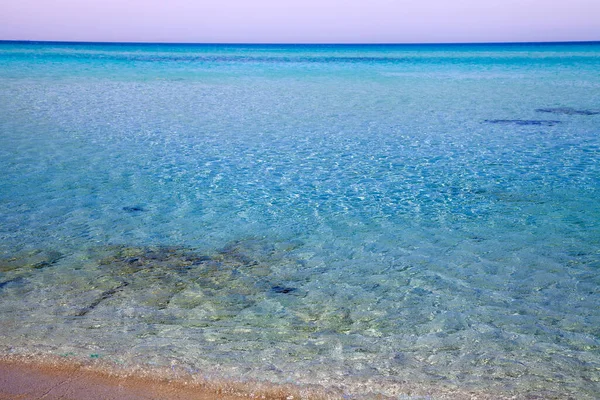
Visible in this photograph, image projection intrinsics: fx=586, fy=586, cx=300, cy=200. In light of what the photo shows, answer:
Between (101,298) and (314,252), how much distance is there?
2.00m

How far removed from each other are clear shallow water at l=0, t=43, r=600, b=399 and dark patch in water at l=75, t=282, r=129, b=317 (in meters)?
0.02

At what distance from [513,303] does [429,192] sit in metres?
3.19

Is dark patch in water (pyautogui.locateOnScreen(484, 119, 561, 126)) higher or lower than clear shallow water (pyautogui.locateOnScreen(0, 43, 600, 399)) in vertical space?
higher

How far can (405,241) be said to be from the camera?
Result: 5840 millimetres

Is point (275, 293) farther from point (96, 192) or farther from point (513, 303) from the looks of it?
point (96, 192)

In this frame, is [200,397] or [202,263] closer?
[200,397]

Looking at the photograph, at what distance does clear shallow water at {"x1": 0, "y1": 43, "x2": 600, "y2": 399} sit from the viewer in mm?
3742

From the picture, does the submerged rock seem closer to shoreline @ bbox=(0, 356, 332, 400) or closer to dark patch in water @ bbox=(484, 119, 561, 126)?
shoreline @ bbox=(0, 356, 332, 400)

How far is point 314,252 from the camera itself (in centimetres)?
558

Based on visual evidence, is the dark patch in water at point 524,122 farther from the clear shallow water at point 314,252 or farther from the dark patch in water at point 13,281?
the dark patch in water at point 13,281

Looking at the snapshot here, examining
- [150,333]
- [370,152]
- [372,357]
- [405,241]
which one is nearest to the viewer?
[372,357]

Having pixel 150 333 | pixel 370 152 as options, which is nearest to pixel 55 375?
pixel 150 333

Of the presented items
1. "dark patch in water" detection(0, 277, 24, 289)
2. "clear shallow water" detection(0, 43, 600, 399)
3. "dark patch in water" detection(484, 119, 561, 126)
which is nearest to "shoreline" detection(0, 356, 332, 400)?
"clear shallow water" detection(0, 43, 600, 399)

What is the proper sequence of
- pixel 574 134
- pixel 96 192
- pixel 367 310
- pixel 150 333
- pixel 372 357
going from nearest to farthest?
pixel 372 357, pixel 150 333, pixel 367 310, pixel 96 192, pixel 574 134
